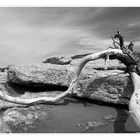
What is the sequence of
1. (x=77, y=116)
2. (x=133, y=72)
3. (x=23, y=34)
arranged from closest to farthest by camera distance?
(x=77, y=116), (x=133, y=72), (x=23, y=34)

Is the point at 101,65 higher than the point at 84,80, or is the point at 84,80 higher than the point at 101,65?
the point at 101,65

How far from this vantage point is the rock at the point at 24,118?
293 centimetres

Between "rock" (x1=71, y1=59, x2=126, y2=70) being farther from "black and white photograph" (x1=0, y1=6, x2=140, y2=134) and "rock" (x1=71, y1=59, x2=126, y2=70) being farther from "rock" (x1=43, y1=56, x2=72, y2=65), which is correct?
"black and white photograph" (x1=0, y1=6, x2=140, y2=134)

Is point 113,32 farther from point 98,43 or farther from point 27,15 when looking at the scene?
point 27,15

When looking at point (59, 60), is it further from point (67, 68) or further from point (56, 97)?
point (56, 97)

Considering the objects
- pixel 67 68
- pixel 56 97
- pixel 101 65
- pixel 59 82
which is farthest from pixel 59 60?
pixel 56 97

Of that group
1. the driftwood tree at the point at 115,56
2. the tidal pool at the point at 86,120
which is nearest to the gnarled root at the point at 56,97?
the driftwood tree at the point at 115,56

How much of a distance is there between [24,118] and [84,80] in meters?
1.06

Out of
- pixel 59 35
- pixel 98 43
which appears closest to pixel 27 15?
Answer: pixel 59 35

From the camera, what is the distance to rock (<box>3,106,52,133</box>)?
293 centimetres

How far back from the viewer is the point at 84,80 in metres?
3.60
